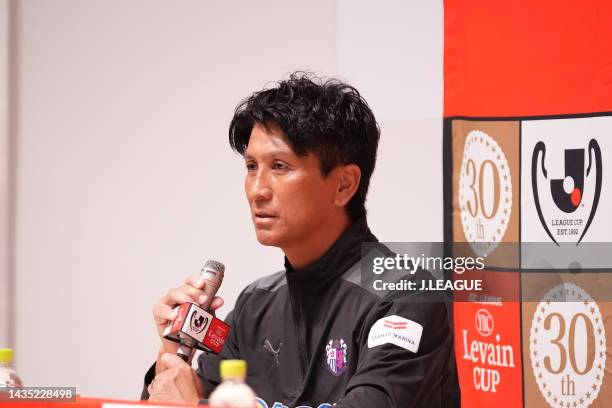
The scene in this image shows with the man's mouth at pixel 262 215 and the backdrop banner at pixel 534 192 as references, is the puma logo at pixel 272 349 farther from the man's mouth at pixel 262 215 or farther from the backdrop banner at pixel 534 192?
the backdrop banner at pixel 534 192

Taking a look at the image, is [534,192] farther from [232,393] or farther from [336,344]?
[232,393]

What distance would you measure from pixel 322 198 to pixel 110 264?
1608 millimetres

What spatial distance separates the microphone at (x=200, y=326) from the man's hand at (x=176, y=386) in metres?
0.06

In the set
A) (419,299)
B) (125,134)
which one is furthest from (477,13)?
(125,134)

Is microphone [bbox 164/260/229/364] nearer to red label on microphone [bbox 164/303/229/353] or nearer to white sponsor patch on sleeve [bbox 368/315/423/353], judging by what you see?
red label on microphone [bbox 164/303/229/353]

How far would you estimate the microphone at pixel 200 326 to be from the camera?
1.76 meters

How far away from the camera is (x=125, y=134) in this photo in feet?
10.8

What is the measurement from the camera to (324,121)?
1972mm

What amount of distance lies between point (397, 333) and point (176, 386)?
477mm

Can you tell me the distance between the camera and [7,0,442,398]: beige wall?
314cm

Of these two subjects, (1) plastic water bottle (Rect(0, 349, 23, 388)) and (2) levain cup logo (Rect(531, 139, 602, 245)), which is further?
(2) levain cup logo (Rect(531, 139, 602, 245))

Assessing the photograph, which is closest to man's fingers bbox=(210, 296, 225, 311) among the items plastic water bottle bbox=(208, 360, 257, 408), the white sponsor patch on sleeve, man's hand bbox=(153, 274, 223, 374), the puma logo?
man's hand bbox=(153, 274, 223, 374)

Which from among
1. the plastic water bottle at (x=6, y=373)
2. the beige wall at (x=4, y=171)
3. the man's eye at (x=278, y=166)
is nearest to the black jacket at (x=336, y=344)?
the man's eye at (x=278, y=166)

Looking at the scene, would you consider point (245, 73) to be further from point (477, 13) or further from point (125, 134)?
point (477, 13)
